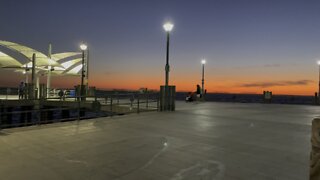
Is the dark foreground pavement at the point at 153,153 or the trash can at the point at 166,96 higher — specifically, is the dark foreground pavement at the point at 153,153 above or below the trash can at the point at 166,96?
below

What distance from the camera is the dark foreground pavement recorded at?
5.19 metres

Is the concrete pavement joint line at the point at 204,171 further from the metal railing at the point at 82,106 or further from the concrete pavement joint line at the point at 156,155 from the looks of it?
the metal railing at the point at 82,106

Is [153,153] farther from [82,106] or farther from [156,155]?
[82,106]

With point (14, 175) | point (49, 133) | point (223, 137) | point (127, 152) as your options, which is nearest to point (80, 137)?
point (49, 133)

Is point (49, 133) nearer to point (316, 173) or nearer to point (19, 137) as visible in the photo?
point (19, 137)

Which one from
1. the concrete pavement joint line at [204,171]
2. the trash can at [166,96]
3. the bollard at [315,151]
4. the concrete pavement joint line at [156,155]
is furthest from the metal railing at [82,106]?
the bollard at [315,151]

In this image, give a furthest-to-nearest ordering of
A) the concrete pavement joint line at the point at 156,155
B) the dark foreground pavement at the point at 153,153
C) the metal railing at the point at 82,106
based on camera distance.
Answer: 1. the metal railing at the point at 82,106
2. the concrete pavement joint line at the point at 156,155
3. the dark foreground pavement at the point at 153,153

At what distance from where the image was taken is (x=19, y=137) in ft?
27.7

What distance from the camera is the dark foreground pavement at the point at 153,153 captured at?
519 cm

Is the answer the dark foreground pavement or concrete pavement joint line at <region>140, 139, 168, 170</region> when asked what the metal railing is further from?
concrete pavement joint line at <region>140, 139, 168, 170</region>

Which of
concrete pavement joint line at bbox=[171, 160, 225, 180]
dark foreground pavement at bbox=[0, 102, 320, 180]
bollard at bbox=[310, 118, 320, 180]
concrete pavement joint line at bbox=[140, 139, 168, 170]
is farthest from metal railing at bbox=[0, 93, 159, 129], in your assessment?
bollard at bbox=[310, 118, 320, 180]

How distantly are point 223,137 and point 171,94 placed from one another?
8430 millimetres

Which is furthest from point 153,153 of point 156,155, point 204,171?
point 204,171

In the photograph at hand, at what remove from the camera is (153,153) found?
660cm
